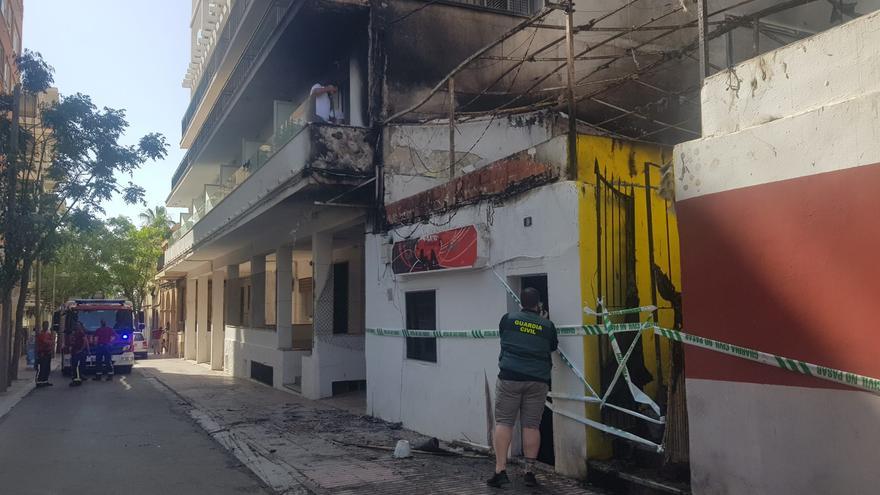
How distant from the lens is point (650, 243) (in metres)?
6.59

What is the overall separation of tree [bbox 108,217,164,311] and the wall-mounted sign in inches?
1485

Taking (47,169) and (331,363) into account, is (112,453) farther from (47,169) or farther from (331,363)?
(47,169)

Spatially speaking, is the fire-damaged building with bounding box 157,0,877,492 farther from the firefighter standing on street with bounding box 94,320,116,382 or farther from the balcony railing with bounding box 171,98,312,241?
the firefighter standing on street with bounding box 94,320,116,382

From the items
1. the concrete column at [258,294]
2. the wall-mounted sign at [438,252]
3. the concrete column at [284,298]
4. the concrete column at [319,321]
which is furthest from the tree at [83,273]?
the wall-mounted sign at [438,252]

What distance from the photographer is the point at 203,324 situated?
2631 cm

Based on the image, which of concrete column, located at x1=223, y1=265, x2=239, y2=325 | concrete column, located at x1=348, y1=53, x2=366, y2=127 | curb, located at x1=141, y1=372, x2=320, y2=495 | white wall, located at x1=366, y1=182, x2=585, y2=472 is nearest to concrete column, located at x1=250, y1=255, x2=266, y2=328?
concrete column, located at x1=223, y1=265, x2=239, y2=325

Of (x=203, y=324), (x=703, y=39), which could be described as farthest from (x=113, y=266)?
(x=703, y=39)

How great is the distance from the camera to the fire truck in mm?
21688

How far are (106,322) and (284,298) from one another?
32.9ft

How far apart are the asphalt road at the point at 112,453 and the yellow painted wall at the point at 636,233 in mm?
3512

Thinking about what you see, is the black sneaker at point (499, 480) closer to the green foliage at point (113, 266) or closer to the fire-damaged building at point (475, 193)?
the fire-damaged building at point (475, 193)

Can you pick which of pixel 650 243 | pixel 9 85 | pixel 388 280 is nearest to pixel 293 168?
pixel 388 280

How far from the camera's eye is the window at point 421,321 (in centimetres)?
895

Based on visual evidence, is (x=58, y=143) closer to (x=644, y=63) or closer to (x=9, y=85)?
(x=644, y=63)
